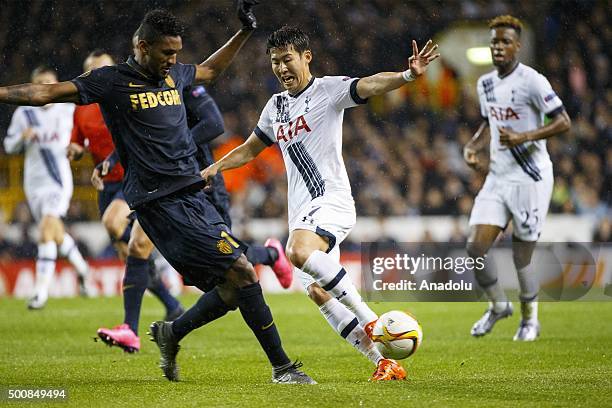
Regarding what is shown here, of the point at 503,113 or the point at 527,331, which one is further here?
the point at 503,113

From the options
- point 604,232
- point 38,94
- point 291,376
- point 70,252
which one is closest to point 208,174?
point 38,94

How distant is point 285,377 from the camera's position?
5391 millimetres

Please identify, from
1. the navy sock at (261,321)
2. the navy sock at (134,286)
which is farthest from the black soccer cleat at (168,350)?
the navy sock at (134,286)

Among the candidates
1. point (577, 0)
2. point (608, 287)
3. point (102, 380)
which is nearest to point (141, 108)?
point (102, 380)

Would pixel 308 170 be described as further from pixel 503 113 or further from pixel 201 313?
pixel 503 113

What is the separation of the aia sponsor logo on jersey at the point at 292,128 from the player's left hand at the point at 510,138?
2285 mm

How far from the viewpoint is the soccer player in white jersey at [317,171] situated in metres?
5.53

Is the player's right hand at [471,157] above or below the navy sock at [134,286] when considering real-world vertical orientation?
above

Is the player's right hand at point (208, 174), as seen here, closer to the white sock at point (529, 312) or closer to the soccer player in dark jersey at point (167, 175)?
the soccer player in dark jersey at point (167, 175)

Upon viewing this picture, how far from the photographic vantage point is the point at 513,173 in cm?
830

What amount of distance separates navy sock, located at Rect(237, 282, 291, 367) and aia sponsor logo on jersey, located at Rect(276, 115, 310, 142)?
1042mm

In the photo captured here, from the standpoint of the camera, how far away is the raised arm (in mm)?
6031

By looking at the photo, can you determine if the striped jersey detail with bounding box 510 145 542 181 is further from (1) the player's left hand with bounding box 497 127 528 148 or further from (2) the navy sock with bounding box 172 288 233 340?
(2) the navy sock with bounding box 172 288 233 340

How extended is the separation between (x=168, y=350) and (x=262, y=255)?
2.65m
